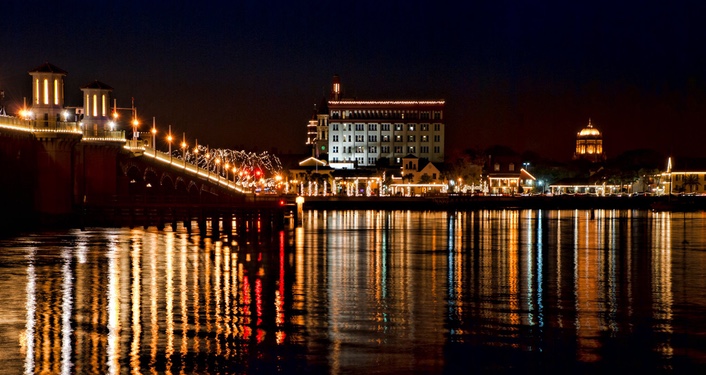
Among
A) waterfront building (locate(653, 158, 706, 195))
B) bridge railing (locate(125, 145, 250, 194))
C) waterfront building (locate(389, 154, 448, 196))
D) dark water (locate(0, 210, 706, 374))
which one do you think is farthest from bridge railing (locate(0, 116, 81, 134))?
waterfront building (locate(653, 158, 706, 195))

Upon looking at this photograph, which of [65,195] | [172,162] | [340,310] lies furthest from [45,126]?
[340,310]

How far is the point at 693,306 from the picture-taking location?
27.6 metres

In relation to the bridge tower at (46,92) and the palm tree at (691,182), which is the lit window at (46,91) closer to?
the bridge tower at (46,92)

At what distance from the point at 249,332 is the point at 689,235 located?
173 ft

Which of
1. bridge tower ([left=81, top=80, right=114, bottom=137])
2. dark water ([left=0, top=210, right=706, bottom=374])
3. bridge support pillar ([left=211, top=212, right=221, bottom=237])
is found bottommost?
dark water ([left=0, top=210, right=706, bottom=374])

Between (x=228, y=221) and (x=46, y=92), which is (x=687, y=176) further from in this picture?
(x=46, y=92)

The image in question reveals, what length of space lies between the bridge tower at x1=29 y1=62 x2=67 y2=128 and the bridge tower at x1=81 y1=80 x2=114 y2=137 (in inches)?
414

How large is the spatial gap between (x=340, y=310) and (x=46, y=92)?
43.8 m

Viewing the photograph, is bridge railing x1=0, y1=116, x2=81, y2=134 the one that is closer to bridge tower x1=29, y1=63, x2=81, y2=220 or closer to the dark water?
bridge tower x1=29, y1=63, x2=81, y2=220

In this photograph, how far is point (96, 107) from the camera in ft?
250

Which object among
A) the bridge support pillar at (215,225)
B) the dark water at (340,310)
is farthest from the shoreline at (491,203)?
the dark water at (340,310)

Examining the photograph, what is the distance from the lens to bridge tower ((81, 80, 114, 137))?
249ft

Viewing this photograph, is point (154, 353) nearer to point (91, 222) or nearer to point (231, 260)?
point (231, 260)

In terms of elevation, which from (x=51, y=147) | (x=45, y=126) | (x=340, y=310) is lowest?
(x=340, y=310)
